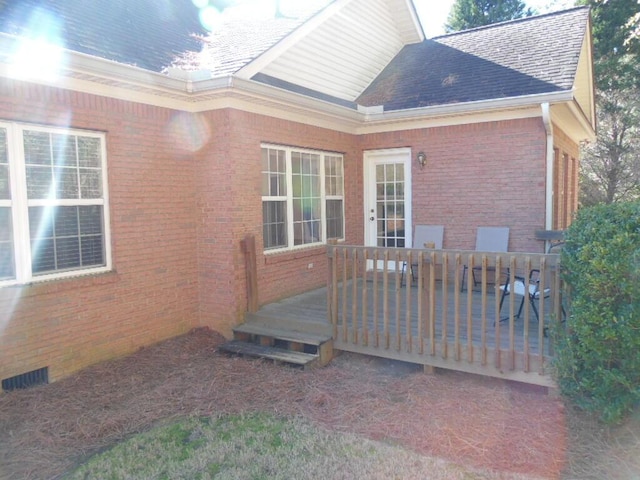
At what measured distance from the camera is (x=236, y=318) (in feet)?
21.4

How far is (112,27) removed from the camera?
6895mm

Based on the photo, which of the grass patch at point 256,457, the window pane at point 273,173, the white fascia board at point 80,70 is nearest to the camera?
the grass patch at point 256,457

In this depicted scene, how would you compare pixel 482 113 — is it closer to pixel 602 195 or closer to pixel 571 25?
pixel 571 25

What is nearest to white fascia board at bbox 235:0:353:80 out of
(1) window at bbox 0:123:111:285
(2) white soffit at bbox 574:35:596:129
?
(1) window at bbox 0:123:111:285

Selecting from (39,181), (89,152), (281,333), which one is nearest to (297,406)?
(281,333)

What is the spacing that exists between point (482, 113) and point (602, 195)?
13.2 m

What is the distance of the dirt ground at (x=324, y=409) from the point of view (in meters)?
3.73

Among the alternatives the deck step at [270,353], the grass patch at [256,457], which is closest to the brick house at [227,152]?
the deck step at [270,353]

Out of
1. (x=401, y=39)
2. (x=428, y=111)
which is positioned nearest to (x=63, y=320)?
(x=428, y=111)

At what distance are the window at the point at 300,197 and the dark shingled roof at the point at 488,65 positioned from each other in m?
1.64

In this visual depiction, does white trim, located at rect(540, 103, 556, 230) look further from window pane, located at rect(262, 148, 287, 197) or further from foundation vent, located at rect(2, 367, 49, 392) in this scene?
foundation vent, located at rect(2, 367, 49, 392)

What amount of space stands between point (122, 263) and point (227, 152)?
1.87 metres

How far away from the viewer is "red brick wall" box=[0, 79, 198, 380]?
4.91 m

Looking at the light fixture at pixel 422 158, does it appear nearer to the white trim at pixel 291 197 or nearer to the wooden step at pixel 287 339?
the white trim at pixel 291 197
